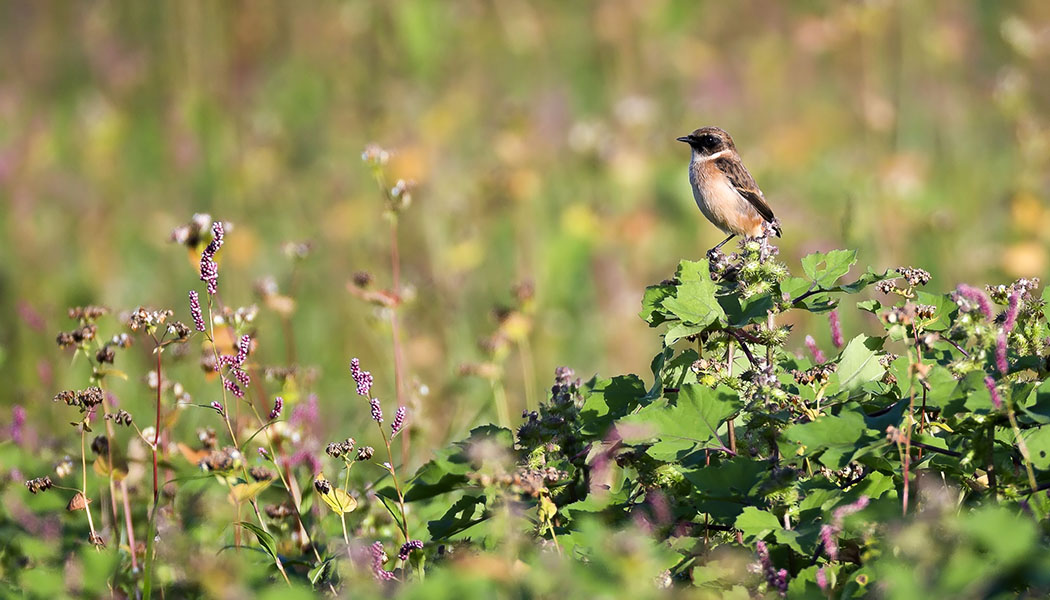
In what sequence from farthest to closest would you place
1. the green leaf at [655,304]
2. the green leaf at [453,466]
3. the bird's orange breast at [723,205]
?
the bird's orange breast at [723,205] → the green leaf at [453,466] → the green leaf at [655,304]

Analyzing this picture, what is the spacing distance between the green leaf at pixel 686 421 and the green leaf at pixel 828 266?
1.05 ft

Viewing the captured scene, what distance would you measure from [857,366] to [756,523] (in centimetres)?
54

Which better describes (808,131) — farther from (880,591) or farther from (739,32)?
(880,591)

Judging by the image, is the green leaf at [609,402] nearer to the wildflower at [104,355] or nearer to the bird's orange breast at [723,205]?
the wildflower at [104,355]

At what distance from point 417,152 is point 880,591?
448cm

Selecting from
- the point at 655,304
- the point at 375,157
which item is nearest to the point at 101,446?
the point at 375,157

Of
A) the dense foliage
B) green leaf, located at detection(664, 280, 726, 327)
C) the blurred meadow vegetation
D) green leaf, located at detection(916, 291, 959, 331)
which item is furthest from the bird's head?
green leaf, located at detection(664, 280, 726, 327)

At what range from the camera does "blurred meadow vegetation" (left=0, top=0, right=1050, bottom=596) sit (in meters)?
5.26

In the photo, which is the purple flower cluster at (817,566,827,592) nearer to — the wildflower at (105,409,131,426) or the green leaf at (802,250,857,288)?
the green leaf at (802,250,857,288)

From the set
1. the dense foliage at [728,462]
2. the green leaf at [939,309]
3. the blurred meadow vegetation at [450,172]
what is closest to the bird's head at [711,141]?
the blurred meadow vegetation at [450,172]

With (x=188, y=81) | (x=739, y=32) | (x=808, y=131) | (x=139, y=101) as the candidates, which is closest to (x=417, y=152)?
(x=188, y=81)

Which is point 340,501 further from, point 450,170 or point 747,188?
point 450,170

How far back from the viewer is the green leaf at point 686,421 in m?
1.96

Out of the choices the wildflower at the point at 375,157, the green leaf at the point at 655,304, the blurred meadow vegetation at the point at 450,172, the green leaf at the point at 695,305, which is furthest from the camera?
the blurred meadow vegetation at the point at 450,172
